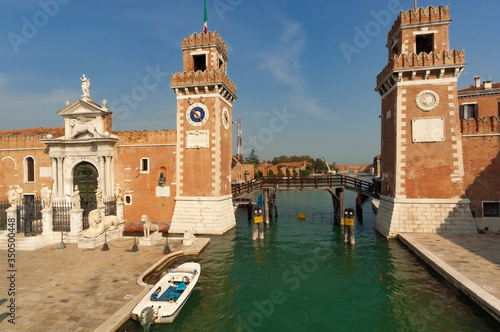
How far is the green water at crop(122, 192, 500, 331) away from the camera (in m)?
9.24

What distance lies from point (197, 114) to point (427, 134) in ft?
56.8

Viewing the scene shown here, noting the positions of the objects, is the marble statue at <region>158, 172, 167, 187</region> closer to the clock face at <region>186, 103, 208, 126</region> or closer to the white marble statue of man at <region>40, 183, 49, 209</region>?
the clock face at <region>186, 103, 208, 126</region>

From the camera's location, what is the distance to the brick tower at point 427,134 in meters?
18.1

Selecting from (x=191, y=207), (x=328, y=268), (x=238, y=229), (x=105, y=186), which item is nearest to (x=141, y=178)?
(x=105, y=186)

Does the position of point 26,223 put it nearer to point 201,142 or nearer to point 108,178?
point 108,178

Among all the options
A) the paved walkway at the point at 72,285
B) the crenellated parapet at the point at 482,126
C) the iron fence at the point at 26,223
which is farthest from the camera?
the crenellated parapet at the point at 482,126

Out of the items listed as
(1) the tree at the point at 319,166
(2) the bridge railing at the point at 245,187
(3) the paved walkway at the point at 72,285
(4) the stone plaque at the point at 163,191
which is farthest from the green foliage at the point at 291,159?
(3) the paved walkway at the point at 72,285

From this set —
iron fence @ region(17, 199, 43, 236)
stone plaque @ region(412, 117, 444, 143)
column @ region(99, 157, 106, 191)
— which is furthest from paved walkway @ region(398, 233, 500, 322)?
column @ region(99, 157, 106, 191)

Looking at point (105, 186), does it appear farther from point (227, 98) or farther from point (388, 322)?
point (388, 322)

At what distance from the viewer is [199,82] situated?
71.5 feet

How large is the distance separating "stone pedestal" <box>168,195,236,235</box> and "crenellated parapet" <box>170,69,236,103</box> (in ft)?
29.6

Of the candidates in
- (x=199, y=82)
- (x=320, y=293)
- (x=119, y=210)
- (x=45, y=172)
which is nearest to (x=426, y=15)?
(x=199, y=82)

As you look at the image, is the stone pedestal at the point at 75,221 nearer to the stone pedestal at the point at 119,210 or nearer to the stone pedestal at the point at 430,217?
the stone pedestal at the point at 119,210

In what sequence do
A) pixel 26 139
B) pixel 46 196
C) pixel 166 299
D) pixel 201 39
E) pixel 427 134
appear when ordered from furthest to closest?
pixel 26 139 → pixel 201 39 → pixel 427 134 → pixel 46 196 → pixel 166 299
